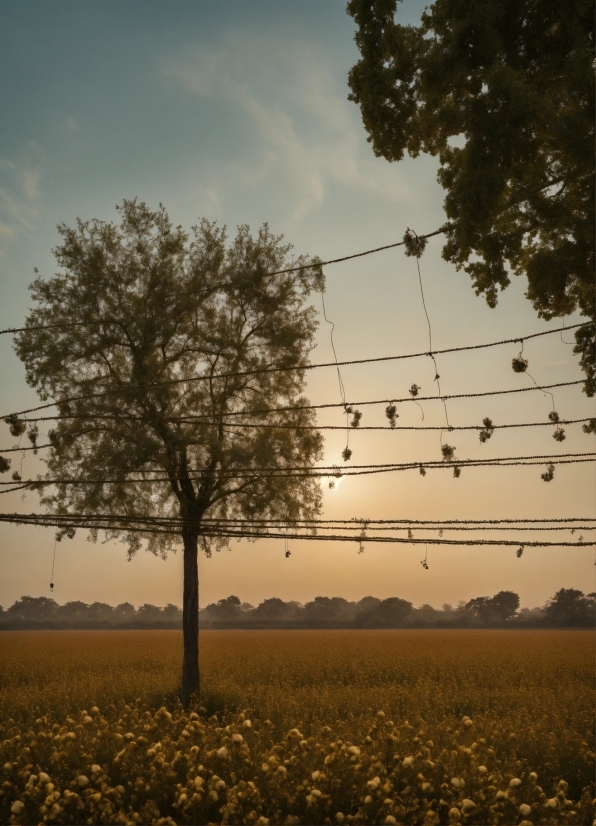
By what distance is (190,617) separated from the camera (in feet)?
57.5

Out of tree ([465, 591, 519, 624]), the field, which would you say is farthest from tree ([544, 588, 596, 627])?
the field

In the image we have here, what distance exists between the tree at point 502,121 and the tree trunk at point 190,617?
1048 cm

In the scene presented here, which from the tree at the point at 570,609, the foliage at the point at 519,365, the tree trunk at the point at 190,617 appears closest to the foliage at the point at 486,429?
the foliage at the point at 519,365

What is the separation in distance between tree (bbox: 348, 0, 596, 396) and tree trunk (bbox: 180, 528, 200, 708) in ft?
34.4

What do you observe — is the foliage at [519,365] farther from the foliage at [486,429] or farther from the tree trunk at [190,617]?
the tree trunk at [190,617]

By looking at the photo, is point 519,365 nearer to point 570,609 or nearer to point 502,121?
point 502,121

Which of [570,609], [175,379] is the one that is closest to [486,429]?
[175,379]

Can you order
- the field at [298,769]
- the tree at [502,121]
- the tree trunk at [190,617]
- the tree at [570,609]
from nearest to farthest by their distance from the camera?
the field at [298,769] < the tree at [502,121] < the tree trunk at [190,617] < the tree at [570,609]

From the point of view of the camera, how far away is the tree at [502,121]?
9.80 meters

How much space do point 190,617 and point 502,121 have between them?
1368 cm

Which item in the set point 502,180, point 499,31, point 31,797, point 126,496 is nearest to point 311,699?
point 126,496

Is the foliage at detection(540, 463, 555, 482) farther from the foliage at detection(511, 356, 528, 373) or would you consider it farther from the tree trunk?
the tree trunk

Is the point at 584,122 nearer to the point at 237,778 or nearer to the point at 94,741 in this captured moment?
the point at 237,778

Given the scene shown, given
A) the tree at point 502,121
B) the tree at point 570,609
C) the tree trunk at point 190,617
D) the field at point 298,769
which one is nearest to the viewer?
the field at point 298,769
